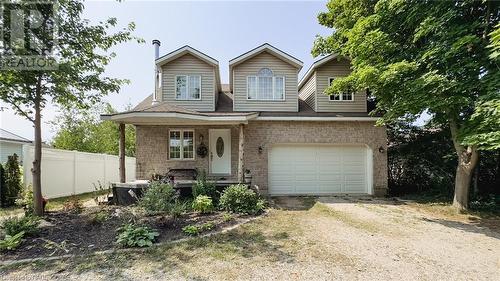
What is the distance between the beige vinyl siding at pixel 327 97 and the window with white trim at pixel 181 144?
19.8ft

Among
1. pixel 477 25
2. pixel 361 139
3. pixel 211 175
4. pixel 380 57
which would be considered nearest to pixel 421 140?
pixel 361 139

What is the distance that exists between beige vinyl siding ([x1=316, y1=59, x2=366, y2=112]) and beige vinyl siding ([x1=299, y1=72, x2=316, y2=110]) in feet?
0.98

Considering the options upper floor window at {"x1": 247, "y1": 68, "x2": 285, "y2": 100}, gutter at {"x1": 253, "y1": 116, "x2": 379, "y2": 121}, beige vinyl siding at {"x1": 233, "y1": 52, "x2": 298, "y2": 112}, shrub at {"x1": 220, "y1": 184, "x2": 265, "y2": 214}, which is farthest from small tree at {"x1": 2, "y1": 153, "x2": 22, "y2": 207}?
upper floor window at {"x1": 247, "y1": 68, "x2": 285, "y2": 100}

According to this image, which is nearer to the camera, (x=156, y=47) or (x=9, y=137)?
(x=156, y=47)

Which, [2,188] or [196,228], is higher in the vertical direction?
[2,188]

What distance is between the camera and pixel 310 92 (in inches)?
520

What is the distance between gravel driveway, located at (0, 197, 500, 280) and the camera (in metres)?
4.10

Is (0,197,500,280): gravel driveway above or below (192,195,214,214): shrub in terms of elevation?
below

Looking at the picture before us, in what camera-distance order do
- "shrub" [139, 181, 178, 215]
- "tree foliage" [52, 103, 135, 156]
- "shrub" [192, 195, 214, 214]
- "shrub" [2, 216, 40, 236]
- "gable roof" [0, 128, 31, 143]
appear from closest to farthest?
"shrub" [2, 216, 40, 236] < "shrub" [139, 181, 178, 215] < "shrub" [192, 195, 214, 214] < "gable roof" [0, 128, 31, 143] < "tree foliage" [52, 103, 135, 156]

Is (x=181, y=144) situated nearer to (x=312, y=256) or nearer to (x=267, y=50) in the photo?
(x=267, y=50)

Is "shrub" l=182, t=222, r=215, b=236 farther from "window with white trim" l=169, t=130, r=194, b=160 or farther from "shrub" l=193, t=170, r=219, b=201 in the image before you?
"window with white trim" l=169, t=130, r=194, b=160

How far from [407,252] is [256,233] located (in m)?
3.08

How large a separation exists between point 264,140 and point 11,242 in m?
8.56

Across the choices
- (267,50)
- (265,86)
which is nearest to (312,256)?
(265,86)
